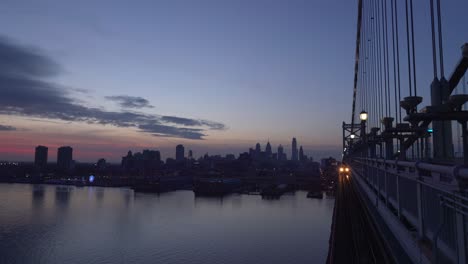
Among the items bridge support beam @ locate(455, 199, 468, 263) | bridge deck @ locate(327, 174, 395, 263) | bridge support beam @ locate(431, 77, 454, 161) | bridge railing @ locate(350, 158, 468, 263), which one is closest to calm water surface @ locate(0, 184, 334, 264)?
bridge deck @ locate(327, 174, 395, 263)

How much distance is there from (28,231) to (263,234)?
2317 centimetres

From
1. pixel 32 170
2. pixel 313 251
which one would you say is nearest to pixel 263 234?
pixel 313 251

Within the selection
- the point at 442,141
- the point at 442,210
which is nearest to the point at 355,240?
the point at 442,141

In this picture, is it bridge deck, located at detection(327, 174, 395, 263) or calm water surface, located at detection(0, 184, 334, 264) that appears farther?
calm water surface, located at detection(0, 184, 334, 264)

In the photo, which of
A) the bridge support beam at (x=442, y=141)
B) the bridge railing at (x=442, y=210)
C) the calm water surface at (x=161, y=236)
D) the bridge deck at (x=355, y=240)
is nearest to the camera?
the bridge railing at (x=442, y=210)

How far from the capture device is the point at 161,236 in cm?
3422

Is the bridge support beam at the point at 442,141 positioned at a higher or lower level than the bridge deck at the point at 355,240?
higher

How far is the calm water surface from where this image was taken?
26.8 m

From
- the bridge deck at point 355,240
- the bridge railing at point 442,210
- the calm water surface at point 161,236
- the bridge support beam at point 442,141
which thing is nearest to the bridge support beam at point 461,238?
the bridge railing at point 442,210

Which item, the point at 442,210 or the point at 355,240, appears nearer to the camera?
the point at 442,210

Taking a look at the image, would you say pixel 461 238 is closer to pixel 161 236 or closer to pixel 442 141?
pixel 442 141

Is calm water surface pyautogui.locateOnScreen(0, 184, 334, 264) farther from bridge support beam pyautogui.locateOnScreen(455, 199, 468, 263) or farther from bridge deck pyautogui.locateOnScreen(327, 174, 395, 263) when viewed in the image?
bridge support beam pyautogui.locateOnScreen(455, 199, 468, 263)

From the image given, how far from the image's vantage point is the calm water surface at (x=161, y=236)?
26.8 metres

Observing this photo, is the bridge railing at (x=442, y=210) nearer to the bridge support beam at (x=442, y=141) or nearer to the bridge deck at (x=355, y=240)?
the bridge support beam at (x=442, y=141)
